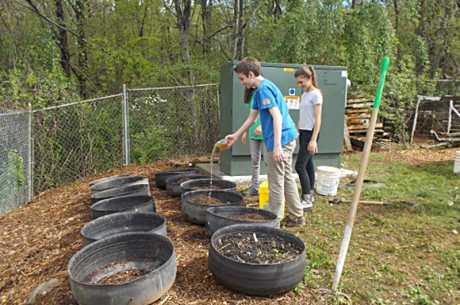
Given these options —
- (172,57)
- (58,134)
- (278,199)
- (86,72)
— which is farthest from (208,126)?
(172,57)

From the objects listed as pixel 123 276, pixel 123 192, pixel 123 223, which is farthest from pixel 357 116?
pixel 123 276

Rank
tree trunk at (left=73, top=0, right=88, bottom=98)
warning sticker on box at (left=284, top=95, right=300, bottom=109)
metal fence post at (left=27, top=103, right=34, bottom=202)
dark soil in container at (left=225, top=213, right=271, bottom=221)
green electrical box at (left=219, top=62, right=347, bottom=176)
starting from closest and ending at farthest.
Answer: dark soil in container at (left=225, top=213, right=271, bottom=221) → metal fence post at (left=27, top=103, right=34, bottom=202) → green electrical box at (left=219, top=62, right=347, bottom=176) → warning sticker on box at (left=284, top=95, right=300, bottom=109) → tree trunk at (left=73, top=0, right=88, bottom=98)

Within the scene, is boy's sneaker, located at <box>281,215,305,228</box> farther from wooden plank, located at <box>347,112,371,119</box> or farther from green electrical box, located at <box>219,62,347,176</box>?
wooden plank, located at <box>347,112,371,119</box>

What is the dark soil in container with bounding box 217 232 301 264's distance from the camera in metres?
2.33

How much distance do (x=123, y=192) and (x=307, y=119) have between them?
A: 92.0 inches

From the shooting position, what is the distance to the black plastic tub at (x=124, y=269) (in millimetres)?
1896

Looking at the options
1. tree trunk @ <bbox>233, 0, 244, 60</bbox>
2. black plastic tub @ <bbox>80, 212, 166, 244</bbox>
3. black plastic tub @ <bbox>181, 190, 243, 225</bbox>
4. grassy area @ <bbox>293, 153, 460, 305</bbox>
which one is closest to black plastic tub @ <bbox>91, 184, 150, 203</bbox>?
black plastic tub @ <bbox>181, 190, 243, 225</bbox>

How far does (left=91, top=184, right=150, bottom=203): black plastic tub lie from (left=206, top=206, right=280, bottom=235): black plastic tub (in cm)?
126

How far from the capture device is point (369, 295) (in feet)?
7.72

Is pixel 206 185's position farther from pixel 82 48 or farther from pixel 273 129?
pixel 82 48

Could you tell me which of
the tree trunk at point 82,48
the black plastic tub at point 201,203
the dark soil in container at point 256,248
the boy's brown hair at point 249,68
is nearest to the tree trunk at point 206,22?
the tree trunk at point 82,48

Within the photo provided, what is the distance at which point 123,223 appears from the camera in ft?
10.0

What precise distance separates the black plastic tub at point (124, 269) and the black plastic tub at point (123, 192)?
4.51 ft

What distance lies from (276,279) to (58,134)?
177 inches
